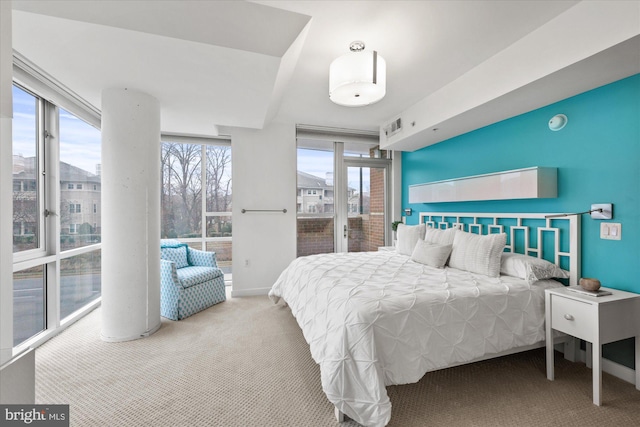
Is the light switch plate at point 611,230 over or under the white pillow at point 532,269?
over

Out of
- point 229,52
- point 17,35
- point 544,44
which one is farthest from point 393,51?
point 17,35

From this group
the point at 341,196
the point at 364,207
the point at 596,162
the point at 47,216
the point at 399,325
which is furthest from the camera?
the point at 364,207

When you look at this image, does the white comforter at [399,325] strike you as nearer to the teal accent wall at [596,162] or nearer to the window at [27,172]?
the teal accent wall at [596,162]

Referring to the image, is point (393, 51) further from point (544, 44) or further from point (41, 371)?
point (41, 371)

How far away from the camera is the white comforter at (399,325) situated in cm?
156

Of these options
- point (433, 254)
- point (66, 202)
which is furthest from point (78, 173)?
point (433, 254)

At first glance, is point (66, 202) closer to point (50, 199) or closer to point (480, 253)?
point (50, 199)

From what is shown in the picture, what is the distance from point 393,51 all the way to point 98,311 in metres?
4.40

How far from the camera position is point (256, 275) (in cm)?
412

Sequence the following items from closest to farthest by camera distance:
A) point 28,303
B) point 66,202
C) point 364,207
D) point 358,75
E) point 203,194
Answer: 1. point 358,75
2. point 28,303
3. point 66,202
4. point 203,194
5. point 364,207

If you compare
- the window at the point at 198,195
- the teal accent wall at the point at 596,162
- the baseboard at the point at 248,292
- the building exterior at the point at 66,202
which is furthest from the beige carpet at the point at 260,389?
the window at the point at 198,195

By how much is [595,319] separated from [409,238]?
1.86 metres

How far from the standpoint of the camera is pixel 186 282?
10.4 ft

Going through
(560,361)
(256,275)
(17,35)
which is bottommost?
Answer: (560,361)
